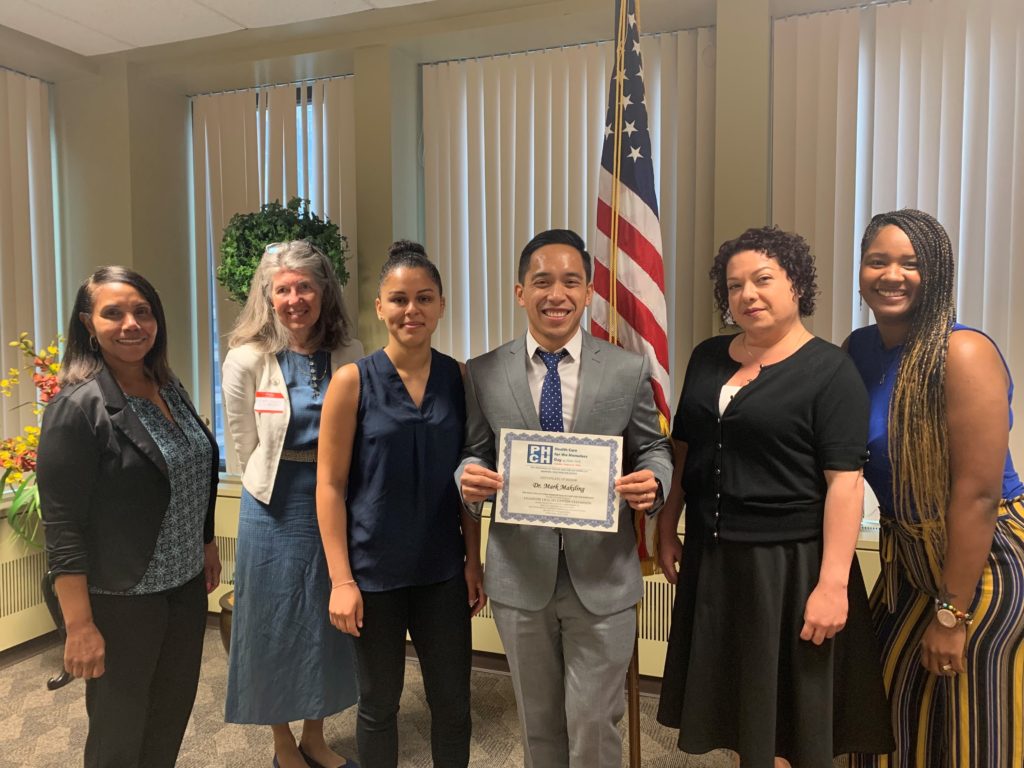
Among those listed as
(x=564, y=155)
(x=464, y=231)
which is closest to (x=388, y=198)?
(x=464, y=231)

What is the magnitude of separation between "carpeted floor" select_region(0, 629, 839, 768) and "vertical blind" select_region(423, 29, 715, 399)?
4.97 feet

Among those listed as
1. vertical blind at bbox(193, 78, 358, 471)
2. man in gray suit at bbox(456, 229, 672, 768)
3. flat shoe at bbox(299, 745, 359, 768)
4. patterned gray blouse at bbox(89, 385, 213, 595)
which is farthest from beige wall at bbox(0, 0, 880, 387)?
flat shoe at bbox(299, 745, 359, 768)

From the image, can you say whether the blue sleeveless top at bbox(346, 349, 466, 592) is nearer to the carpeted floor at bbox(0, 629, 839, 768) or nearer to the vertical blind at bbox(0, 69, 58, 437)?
the carpeted floor at bbox(0, 629, 839, 768)

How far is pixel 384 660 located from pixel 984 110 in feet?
9.21

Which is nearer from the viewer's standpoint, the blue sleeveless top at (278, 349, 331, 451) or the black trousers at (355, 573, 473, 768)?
the black trousers at (355, 573, 473, 768)

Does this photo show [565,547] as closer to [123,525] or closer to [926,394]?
[926,394]

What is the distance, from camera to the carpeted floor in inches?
94.8

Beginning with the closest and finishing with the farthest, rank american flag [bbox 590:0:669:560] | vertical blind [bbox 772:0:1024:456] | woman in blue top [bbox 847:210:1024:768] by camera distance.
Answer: woman in blue top [bbox 847:210:1024:768], american flag [bbox 590:0:669:560], vertical blind [bbox 772:0:1024:456]

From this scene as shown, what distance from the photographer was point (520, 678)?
1.67 metres

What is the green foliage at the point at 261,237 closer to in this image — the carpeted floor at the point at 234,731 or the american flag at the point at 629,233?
the american flag at the point at 629,233

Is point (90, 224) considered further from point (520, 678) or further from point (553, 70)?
point (520, 678)

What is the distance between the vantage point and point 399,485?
1.71 meters

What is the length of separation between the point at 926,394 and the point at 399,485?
120cm

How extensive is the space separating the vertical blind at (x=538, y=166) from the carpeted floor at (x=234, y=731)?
1.52m
